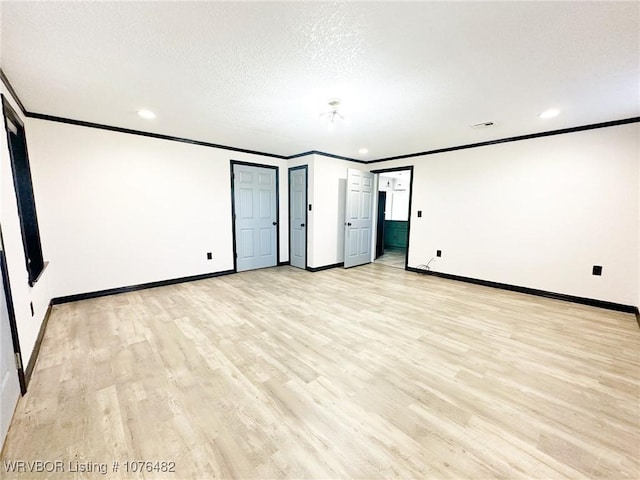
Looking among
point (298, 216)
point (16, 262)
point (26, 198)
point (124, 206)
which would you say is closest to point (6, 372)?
→ point (16, 262)

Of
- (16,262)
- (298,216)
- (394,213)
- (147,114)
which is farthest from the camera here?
(394,213)

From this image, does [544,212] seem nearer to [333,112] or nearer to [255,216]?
[333,112]

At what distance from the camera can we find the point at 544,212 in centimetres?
362

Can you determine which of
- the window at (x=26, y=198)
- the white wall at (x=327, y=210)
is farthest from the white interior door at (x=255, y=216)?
the window at (x=26, y=198)

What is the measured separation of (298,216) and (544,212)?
4.04m

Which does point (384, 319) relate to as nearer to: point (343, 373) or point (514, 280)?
point (343, 373)

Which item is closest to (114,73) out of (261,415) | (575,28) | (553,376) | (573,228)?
(261,415)

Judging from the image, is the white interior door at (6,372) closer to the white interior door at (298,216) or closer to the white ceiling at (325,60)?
the white ceiling at (325,60)

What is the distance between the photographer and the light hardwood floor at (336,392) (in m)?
1.29

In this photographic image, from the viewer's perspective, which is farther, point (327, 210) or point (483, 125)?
point (327, 210)

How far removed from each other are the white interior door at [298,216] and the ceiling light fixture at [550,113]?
354cm

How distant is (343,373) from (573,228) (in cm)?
375

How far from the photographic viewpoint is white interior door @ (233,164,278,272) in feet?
15.8

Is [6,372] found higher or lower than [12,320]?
lower
